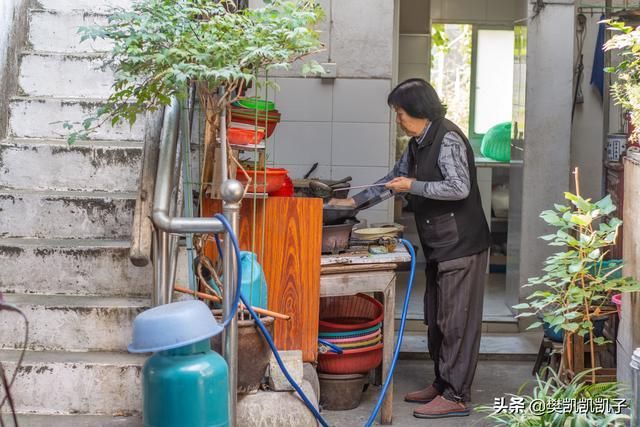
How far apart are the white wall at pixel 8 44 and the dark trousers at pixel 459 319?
3.01 metres

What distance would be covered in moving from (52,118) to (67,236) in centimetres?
104

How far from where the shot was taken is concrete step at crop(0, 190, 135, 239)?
5641 mm

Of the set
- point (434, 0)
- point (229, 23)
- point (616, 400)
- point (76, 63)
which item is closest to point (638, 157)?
point (616, 400)

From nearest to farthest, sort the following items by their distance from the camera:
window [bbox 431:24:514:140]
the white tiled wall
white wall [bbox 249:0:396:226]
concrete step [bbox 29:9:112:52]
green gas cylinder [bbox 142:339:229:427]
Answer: green gas cylinder [bbox 142:339:229:427] < concrete step [bbox 29:9:112:52] < white wall [bbox 249:0:396:226] < the white tiled wall < window [bbox 431:24:514:140]

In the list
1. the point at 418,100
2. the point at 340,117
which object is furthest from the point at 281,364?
the point at 340,117

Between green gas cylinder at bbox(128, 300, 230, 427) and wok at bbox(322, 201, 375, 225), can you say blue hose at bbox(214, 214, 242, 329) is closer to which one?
green gas cylinder at bbox(128, 300, 230, 427)

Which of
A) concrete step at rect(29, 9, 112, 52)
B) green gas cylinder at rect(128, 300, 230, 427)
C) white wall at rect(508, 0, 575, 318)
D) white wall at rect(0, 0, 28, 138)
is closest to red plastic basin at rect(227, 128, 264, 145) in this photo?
→ green gas cylinder at rect(128, 300, 230, 427)

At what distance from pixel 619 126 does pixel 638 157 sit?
303 cm

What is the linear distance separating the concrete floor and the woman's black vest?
37.0 inches

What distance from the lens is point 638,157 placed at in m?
4.83

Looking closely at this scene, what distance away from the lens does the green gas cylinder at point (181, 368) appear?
3.62 meters

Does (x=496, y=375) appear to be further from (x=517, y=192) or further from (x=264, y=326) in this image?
(x=264, y=326)

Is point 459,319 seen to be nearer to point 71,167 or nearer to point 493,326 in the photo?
point 493,326

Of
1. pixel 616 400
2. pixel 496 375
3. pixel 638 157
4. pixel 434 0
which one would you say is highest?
pixel 434 0
